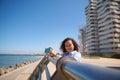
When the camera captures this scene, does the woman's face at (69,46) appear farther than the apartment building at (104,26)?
No

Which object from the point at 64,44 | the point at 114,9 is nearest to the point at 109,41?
the point at 114,9

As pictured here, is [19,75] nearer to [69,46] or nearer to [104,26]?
[69,46]

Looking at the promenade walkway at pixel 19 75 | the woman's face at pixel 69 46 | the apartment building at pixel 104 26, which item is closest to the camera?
the woman's face at pixel 69 46

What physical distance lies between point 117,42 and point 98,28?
20.5 meters

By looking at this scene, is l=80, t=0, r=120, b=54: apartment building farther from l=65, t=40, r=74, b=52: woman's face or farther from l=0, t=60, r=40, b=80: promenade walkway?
l=65, t=40, r=74, b=52: woman's face

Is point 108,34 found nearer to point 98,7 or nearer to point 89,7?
point 98,7

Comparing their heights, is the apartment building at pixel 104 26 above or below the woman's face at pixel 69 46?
above

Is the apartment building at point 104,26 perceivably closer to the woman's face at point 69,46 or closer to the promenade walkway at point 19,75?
the promenade walkway at point 19,75

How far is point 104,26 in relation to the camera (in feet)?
293

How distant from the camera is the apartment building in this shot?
80.2 metres

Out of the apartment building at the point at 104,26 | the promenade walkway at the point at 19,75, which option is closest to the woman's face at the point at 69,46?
the promenade walkway at the point at 19,75

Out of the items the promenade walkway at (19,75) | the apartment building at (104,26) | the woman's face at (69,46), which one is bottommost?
the promenade walkway at (19,75)

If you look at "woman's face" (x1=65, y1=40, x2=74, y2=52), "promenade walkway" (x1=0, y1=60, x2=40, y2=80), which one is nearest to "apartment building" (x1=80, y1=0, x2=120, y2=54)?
"promenade walkway" (x1=0, y1=60, x2=40, y2=80)

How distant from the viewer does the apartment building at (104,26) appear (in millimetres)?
80188
